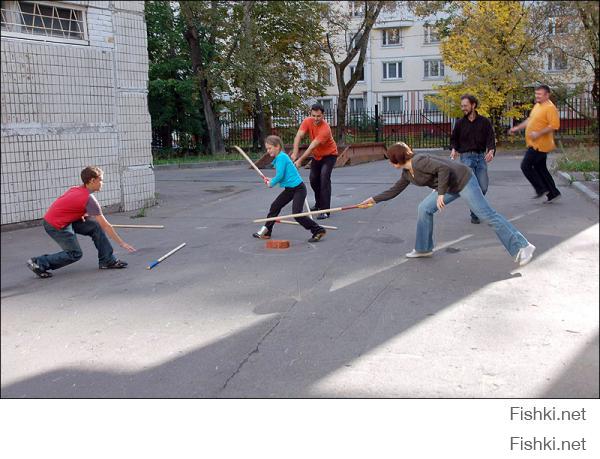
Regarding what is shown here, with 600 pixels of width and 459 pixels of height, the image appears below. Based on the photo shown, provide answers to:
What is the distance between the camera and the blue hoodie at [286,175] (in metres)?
3.33

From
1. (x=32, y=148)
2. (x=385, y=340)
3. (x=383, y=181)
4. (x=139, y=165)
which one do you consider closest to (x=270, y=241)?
(x=383, y=181)

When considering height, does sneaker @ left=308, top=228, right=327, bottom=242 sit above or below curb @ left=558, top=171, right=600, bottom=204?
below

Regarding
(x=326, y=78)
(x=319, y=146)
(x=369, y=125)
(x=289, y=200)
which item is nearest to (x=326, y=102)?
(x=326, y=78)

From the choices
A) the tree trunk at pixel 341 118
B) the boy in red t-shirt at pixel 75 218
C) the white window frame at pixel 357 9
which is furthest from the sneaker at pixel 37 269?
the white window frame at pixel 357 9

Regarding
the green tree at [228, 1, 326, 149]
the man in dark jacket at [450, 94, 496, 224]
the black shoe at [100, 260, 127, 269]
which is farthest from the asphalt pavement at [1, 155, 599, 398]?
the green tree at [228, 1, 326, 149]

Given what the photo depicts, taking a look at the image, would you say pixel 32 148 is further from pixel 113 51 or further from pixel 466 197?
pixel 466 197

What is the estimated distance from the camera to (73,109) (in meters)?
1.17

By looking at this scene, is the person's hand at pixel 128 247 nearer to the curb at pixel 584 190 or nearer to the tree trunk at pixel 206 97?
the tree trunk at pixel 206 97

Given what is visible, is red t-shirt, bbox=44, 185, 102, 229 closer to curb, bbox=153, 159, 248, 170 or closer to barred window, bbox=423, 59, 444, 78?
curb, bbox=153, 159, 248, 170

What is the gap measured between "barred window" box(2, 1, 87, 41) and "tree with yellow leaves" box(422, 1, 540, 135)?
1.29m

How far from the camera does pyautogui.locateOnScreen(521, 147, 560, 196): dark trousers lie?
2.42 m

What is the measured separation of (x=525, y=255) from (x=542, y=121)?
2.61 feet

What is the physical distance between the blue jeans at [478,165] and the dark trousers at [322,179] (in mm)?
673

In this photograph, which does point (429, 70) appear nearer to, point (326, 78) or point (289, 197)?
point (326, 78)
